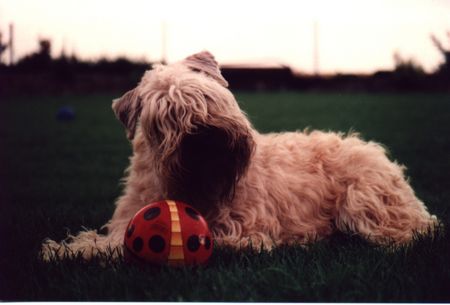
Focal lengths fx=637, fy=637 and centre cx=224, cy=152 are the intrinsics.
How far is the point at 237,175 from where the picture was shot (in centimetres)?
414

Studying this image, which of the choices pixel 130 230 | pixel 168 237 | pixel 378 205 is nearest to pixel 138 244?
pixel 130 230

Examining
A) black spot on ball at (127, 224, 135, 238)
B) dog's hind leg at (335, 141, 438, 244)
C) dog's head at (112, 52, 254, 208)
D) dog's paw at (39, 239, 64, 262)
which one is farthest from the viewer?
dog's hind leg at (335, 141, 438, 244)

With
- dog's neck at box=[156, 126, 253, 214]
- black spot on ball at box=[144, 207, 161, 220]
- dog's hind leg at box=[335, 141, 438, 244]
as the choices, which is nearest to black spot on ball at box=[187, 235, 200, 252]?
black spot on ball at box=[144, 207, 161, 220]

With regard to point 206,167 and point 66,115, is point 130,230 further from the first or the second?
point 66,115

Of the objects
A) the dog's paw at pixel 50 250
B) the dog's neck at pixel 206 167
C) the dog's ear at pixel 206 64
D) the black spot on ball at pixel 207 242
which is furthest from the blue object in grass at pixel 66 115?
the black spot on ball at pixel 207 242

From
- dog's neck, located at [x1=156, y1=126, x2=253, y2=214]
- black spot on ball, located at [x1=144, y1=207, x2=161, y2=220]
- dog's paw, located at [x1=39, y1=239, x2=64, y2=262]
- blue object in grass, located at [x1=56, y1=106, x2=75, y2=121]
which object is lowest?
blue object in grass, located at [x1=56, y1=106, x2=75, y2=121]

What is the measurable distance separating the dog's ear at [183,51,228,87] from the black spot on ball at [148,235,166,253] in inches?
51.1

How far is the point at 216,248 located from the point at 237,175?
49 centimetres

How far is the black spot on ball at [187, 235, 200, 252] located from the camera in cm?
364

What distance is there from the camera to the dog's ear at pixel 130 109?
13.6 ft

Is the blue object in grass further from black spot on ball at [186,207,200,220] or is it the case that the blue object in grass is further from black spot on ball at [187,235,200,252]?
black spot on ball at [187,235,200,252]

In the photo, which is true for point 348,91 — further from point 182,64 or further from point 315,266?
point 315,266

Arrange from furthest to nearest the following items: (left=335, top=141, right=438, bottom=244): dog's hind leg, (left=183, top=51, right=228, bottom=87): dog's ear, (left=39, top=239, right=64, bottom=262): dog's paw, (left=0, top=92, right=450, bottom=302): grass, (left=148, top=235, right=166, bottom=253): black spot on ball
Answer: (left=335, top=141, right=438, bottom=244): dog's hind leg < (left=183, top=51, right=228, bottom=87): dog's ear < (left=39, top=239, right=64, bottom=262): dog's paw < (left=148, top=235, right=166, bottom=253): black spot on ball < (left=0, top=92, right=450, bottom=302): grass

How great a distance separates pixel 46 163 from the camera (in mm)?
7664
